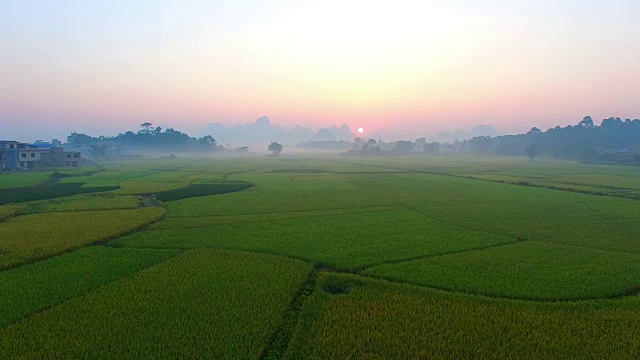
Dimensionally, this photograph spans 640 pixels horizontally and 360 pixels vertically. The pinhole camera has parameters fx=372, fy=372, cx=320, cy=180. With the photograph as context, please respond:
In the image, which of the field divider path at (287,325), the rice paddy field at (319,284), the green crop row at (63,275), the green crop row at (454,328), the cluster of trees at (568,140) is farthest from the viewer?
the cluster of trees at (568,140)

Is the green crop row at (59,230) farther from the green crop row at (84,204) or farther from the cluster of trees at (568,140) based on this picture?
the cluster of trees at (568,140)

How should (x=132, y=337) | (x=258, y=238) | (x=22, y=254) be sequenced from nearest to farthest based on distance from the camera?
(x=132, y=337)
(x=22, y=254)
(x=258, y=238)

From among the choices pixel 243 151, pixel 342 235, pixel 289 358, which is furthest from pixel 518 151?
pixel 289 358

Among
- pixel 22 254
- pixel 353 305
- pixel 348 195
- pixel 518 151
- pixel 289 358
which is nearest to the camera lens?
pixel 289 358

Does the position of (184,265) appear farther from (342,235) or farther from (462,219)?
(462,219)

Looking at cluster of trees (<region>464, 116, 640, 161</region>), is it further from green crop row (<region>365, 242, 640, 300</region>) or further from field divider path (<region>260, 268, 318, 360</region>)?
field divider path (<region>260, 268, 318, 360</region>)

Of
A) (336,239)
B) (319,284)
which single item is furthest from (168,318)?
(336,239)

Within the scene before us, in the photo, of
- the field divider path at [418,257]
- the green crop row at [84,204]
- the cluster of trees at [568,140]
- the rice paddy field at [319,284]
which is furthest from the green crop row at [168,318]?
the cluster of trees at [568,140]

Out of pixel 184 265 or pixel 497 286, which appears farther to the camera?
pixel 184 265
